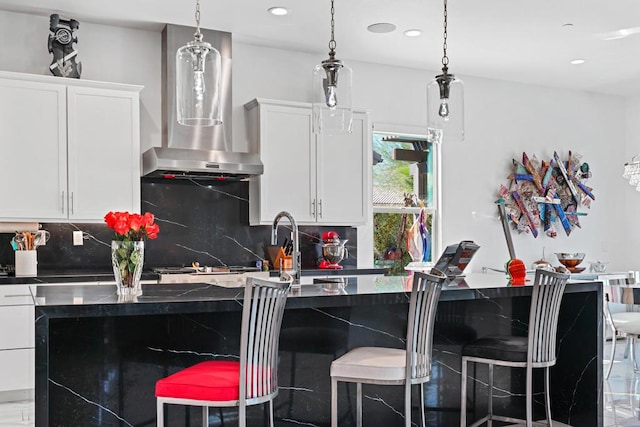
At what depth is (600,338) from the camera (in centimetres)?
374

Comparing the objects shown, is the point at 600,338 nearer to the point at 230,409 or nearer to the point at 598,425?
the point at 598,425

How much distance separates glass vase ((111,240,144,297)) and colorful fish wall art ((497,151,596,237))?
4.74 metres

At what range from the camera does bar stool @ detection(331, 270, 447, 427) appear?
111 inches

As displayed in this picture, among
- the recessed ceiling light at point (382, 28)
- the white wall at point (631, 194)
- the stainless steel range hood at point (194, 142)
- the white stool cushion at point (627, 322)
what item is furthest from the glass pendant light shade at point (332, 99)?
the white wall at point (631, 194)

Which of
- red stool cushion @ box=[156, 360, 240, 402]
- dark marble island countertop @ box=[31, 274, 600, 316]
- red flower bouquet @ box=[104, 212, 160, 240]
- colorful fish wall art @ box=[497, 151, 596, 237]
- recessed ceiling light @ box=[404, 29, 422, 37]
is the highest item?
recessed ceiling light @ box=[404, 29, 422, 37]

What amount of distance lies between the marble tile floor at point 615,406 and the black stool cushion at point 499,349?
791 millimetres

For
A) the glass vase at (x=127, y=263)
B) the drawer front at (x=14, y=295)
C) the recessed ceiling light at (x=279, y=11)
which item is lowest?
the drawer front at (x=14, y=295)

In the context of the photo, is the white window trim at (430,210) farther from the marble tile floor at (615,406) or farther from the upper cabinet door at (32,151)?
the upper cabinet door at (32,151)

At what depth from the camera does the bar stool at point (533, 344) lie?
3291 millimetres

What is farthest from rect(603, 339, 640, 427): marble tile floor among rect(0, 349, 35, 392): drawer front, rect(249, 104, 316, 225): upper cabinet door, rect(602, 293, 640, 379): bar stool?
rect(0, 349, 35, 392): drawer front

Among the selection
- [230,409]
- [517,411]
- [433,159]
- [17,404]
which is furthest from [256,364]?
[433,159]

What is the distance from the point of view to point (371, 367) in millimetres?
2814

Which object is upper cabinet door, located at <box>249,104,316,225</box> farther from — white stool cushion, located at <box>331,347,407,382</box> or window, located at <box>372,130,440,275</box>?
white stool cushion, located at <box>331,347,407,382</box>

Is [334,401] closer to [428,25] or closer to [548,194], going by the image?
[428,25]
